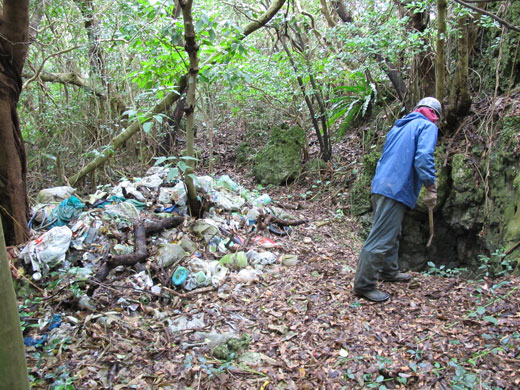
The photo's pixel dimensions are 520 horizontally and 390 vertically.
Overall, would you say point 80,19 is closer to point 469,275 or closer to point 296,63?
point 296,63

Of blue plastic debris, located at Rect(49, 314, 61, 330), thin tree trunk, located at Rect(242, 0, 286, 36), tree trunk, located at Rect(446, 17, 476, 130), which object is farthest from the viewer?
thin tree trunk, located at Rect(242, 0, 286, 36)

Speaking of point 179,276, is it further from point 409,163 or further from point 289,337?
point 409,163

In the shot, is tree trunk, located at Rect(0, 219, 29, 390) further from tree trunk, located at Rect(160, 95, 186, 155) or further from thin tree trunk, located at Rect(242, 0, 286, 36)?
tree trunk, located at Rect(160, 95, 186, 155)

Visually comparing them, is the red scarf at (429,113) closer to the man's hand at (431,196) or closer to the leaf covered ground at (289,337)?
the man's hand at (431,196)

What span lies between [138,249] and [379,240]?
2616 millimetres

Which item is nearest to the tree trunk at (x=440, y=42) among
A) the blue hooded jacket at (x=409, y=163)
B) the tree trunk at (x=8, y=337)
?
the blue hooded jacket at (x=409, y=163)

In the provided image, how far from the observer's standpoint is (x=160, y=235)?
180 inches

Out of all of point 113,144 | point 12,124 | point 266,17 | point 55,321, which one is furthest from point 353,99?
point 55,321

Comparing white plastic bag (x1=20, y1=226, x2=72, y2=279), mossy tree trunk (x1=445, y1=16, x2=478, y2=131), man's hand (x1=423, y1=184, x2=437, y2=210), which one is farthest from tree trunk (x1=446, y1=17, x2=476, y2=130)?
white plastic bag (x1=20, y1=226, x2=72, y2=279)

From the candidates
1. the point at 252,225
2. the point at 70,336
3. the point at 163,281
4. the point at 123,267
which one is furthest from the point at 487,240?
the point at 70,336

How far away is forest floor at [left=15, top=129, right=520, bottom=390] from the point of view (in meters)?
2.47

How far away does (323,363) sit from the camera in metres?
2.68

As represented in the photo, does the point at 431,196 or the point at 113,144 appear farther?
the point at 113,144

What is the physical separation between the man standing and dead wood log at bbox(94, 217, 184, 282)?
2.34 metres
